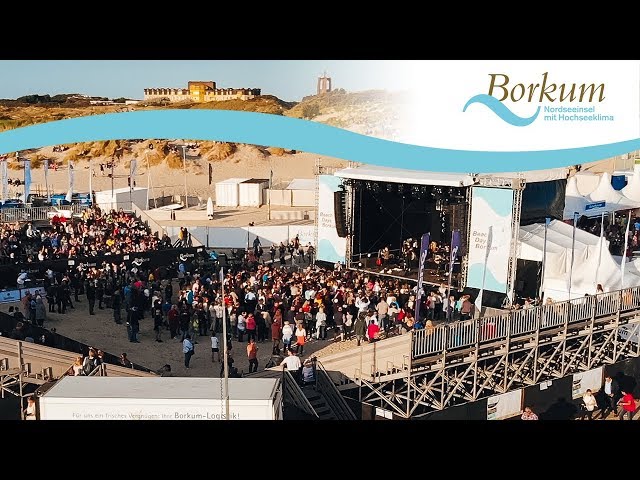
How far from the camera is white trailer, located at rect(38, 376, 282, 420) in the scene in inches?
404

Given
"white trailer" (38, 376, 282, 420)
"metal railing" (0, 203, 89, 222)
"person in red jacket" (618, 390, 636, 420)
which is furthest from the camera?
"metal railing" (0, 203, 89, 222)

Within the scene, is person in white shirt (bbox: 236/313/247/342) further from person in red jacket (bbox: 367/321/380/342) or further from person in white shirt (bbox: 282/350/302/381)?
person in white shirt (bbox: 282/350/302/381)

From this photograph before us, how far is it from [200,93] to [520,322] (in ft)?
20.9

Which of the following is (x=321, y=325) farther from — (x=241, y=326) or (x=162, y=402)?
(x=162, y=402)

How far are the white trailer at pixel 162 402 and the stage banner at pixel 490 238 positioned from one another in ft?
20.5

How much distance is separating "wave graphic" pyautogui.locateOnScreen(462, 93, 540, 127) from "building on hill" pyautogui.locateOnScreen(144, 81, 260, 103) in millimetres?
3645

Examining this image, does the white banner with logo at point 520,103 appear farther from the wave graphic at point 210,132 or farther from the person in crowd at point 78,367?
the person in crowd at point 78,367

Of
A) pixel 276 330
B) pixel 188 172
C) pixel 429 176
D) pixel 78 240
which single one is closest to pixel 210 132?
pixel 276 330

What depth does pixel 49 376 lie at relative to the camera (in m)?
12.3

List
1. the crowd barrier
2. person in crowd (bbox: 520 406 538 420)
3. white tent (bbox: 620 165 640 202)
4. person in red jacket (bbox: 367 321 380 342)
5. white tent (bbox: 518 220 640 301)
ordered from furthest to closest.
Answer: white tent (bbox: 620 165 640 202)
the crowd barrier
white tent (bbox: 518 220 640 301)
person in red jacket (bbox: 367 321 380 342)
person in crowd (bbox: 520 406 538 420)

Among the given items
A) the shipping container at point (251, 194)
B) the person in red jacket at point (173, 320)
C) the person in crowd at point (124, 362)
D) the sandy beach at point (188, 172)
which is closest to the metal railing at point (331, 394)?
the person in crowd at point (124, 362)

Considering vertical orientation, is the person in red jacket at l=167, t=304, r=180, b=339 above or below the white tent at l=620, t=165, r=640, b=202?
below

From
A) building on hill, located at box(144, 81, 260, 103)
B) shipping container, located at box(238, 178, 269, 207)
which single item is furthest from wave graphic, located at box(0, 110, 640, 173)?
shipping container, located at box(238, 178, 269, 207)
